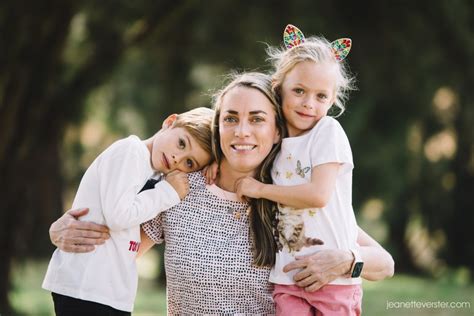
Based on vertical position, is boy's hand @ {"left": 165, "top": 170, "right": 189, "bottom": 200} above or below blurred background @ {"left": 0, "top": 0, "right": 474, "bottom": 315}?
below

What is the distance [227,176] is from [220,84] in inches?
244

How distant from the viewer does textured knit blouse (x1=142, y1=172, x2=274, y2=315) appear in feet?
10.3

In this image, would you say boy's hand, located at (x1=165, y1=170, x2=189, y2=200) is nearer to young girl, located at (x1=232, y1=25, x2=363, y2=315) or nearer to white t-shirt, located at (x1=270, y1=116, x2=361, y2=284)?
young girl, located at (x1=232, y1=25, x2=363, y2=315)

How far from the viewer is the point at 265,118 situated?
3.12 meters

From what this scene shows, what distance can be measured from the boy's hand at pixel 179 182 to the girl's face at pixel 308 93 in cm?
54

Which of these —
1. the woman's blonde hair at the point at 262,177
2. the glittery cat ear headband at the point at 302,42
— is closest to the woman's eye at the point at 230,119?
the woman's blonde hair at the point at 262,177

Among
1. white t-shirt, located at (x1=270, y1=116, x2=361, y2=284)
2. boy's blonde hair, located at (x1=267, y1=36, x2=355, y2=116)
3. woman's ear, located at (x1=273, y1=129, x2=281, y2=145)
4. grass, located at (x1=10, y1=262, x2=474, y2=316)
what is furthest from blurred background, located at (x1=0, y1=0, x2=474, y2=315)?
white t-shirt, located at (x1=270, y1=116, x2=361, y2=284)

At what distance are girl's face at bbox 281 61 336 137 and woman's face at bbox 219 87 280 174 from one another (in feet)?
0.31

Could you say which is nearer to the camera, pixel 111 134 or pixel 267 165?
pixel 267 165

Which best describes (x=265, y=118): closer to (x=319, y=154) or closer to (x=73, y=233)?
(x=319, y=154)

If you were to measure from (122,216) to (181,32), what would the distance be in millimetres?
8806

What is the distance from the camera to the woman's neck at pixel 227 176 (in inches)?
127

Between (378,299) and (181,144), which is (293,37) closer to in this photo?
(181,144)

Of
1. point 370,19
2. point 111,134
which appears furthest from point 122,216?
point 111,134
